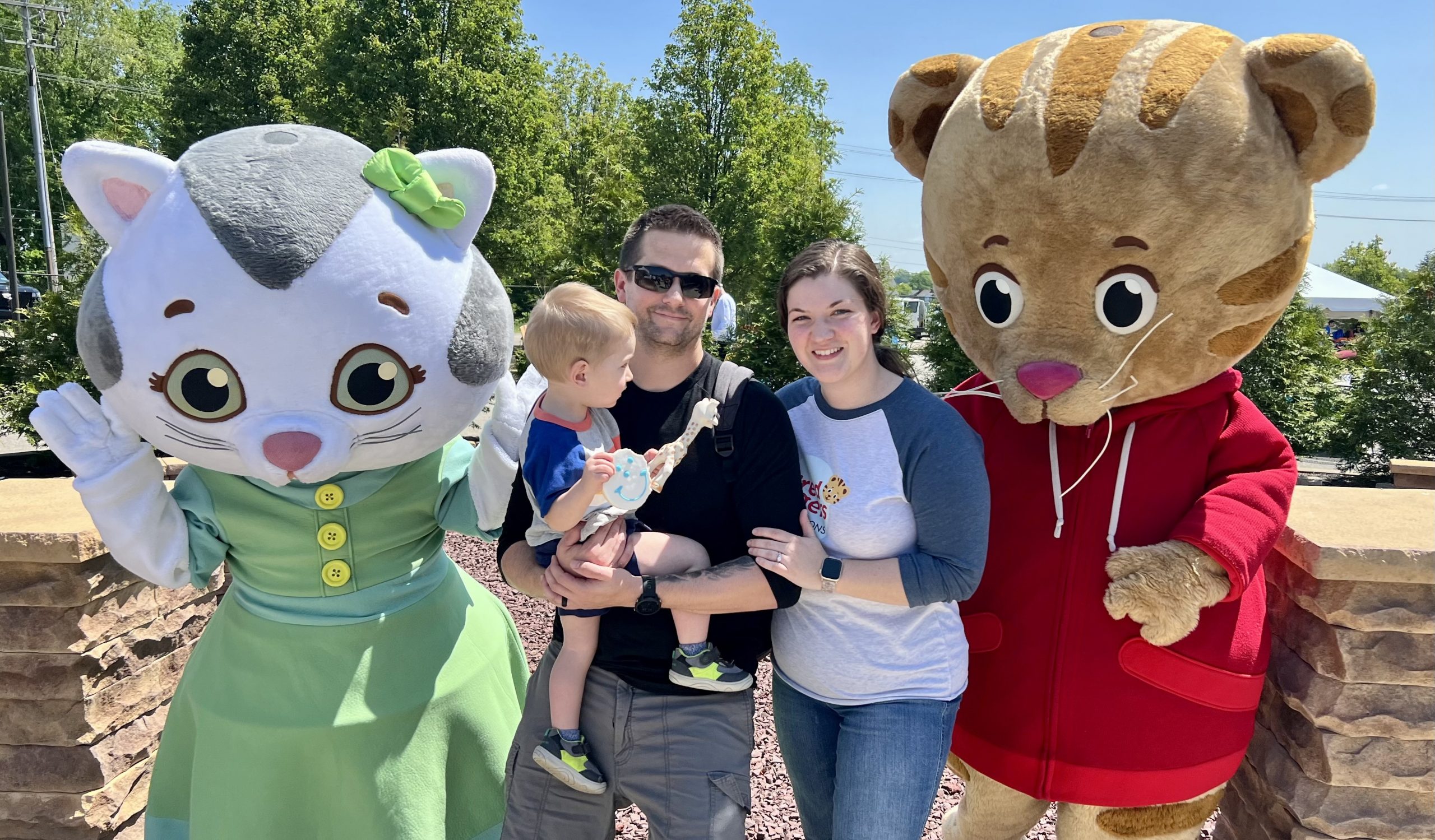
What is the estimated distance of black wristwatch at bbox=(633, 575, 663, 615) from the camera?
205 cm

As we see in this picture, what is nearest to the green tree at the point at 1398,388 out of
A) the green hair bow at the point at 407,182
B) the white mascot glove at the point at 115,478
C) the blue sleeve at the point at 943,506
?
the blue sleeve at the point at 943,506

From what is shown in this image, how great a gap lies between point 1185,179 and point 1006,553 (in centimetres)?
102

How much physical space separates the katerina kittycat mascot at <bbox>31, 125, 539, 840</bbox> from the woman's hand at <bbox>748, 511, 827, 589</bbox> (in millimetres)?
805

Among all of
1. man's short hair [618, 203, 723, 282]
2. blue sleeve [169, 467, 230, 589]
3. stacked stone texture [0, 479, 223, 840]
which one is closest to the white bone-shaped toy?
man's short hair [618, 203, 723, 282]

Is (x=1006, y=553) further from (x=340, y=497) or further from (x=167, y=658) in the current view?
(x=167, y=658)

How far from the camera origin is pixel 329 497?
229 cm

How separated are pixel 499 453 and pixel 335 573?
552 millimetres

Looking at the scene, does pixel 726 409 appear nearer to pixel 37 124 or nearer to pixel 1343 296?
pixel 1343 296

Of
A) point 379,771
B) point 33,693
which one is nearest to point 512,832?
point 379,771

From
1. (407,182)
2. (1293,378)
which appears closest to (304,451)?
(407,182)

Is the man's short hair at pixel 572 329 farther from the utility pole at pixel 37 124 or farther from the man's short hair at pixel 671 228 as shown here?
the utility pole at pixel 37 124

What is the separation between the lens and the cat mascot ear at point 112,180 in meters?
2.04

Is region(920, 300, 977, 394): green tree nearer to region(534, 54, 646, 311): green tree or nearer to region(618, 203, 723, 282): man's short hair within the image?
region(534, 54, 646, 311): green tree

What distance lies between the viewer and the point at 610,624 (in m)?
2.24
